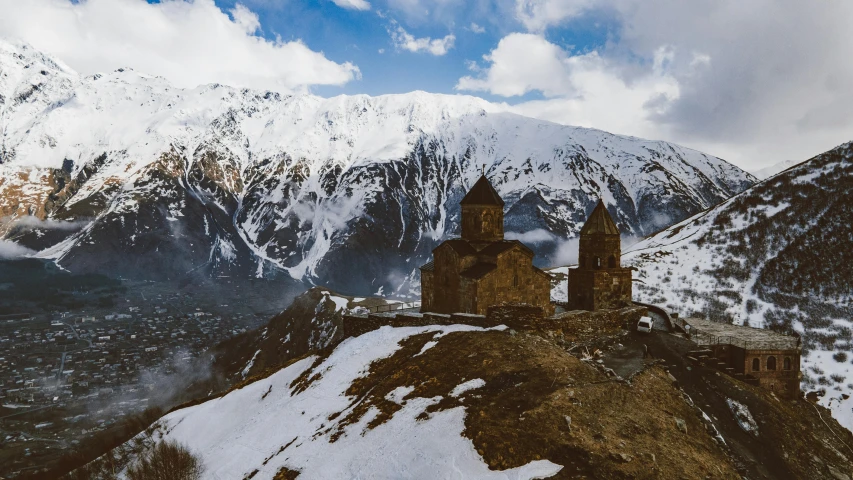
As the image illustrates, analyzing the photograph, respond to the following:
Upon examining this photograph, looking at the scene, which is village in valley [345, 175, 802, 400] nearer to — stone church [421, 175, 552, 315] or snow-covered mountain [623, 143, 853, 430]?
stone church [421, 175, 552, 315]

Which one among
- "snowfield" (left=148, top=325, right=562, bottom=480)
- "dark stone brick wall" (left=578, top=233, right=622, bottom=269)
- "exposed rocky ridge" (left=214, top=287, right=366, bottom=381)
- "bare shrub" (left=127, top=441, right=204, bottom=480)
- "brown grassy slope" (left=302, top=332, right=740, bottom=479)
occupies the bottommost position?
"exposed rocky ridge" (left=214, top=287, right=366, bottom=381)

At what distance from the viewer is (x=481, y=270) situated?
3753 cm

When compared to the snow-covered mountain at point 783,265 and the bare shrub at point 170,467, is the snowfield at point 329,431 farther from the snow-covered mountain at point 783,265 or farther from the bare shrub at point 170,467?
the snow-covered mountain at point 783,265

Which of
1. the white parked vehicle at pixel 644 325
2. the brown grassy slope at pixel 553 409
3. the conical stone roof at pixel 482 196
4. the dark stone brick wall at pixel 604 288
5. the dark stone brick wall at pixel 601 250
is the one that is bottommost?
the brown grassy slope at pixel 553 409

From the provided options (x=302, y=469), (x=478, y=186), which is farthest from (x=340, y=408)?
(x=478, y=186)

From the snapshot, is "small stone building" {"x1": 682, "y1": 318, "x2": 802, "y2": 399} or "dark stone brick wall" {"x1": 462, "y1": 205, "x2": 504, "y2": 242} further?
"dark stone brick wall" {"x1": 462, "y1": 205, "x2": 504, "y2": 242}

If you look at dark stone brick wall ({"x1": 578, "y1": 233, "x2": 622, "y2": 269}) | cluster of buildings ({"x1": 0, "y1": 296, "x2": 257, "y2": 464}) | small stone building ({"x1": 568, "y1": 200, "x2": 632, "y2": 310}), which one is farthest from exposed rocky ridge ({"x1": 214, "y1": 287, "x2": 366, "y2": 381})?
dark stone brick wall ({"x1": 578, "y1": 233, "x2": 622, "y2": 269})

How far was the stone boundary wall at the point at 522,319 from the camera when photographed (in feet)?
83.5

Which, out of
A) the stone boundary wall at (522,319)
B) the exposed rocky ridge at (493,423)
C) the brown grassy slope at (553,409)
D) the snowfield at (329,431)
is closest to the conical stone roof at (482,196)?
the stone boundary wall at (522,319)

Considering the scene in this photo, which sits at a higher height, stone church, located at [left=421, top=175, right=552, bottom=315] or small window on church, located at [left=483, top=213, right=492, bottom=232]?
small window on church, located at [left=483, top=213, right=492, bottom=232]

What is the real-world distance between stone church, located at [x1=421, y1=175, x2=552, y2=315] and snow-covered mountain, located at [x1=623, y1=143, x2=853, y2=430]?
3474 centimetres

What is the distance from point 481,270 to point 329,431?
19906 millimetres

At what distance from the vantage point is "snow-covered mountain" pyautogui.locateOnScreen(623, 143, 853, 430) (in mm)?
59969

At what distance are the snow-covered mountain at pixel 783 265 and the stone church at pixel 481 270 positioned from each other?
34.7 metres
